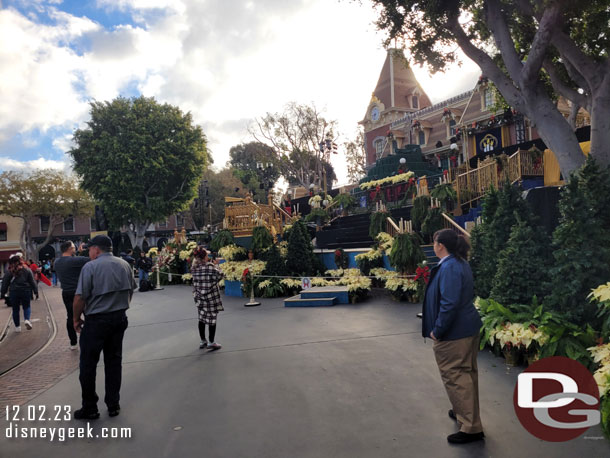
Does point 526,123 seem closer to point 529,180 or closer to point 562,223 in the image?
point 529,180

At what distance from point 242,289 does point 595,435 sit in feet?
38.0

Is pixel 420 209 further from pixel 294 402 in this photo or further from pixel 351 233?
pixel 294 402

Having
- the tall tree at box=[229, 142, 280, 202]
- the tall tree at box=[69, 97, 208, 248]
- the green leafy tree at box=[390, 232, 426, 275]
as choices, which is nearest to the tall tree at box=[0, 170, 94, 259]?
the tall tree at box=[69, 97, 208, 248]

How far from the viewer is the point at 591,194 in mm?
5254

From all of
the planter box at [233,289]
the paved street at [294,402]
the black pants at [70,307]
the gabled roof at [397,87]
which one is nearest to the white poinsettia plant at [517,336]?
the paved street at [294,402]

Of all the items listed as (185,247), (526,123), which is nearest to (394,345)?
(185,247)

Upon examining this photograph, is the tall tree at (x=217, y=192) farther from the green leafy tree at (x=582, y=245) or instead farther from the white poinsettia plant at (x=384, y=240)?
the green leafy tree at (x=582, y=245)

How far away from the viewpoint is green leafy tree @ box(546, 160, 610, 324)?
16.5 feet

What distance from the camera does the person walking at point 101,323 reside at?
443 cm

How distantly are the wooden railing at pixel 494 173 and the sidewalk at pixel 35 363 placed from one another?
13.3 meters

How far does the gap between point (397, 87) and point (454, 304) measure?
41.0m

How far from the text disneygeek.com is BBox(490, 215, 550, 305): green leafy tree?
5378mm

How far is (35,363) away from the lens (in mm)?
6980

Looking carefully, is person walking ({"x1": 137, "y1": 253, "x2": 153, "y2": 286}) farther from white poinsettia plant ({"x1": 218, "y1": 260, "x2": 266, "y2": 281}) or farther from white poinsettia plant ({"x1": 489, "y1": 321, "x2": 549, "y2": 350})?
white poinsettia plant ({"x1": 489, "y1": 321, "x2": 549, "y2": 350})
